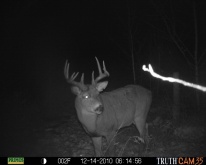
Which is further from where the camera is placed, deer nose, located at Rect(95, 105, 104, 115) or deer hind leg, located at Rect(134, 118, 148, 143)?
deer hind leg, located at Rect(134, 118, 148, 143)

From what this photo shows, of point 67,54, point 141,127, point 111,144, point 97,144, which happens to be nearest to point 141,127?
point 141,127

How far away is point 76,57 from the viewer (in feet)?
99.5

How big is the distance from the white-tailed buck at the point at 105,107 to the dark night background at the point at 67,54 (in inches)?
83.6

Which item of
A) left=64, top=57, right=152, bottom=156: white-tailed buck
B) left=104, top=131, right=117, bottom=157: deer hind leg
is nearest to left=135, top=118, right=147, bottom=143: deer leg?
left=64, top=57, right=152, bottom=156: white-tailed buck

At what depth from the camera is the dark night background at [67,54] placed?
9047 millimetres

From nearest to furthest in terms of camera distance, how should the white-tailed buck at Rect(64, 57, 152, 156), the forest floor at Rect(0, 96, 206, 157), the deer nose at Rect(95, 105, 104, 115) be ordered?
the deer nose at Rect(95, 105, 104, 115)
the white-tailed buck at Rect(64, 57, 152, 156)
the forest floor at Rect(0, 96, 206, 157)

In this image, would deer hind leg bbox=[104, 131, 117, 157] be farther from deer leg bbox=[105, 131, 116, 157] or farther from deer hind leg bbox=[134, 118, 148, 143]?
deer hind leg bbox=[134, 118, 148, 143]

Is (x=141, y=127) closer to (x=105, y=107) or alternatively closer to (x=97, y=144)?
(x=105, y=107)

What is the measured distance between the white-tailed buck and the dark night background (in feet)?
6.97

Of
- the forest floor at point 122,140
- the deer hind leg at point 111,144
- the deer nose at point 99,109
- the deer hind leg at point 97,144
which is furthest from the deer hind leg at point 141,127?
the deer nose at point 99,109

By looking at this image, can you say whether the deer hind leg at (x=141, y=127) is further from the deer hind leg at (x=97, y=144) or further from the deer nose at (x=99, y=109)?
the deer nose at (x=99, y=109)

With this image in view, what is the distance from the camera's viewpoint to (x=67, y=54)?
29875 mm

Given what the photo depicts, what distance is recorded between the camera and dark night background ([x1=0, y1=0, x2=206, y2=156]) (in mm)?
9047

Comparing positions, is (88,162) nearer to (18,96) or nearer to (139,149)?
(139,149)
